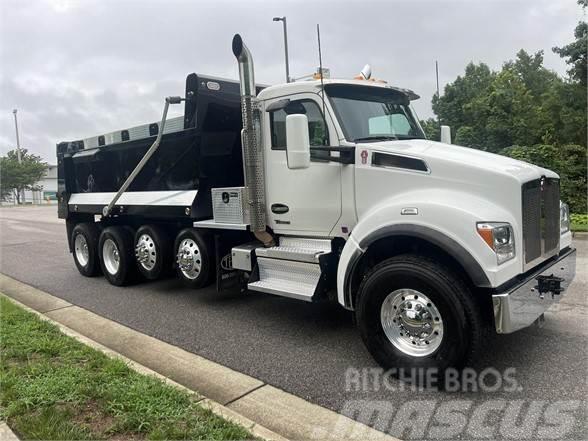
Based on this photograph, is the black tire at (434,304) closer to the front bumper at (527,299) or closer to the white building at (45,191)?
the front bumper at (527,299)

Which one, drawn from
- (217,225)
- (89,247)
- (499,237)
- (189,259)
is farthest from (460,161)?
(89,247)

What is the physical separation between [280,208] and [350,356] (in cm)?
175

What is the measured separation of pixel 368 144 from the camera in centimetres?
460

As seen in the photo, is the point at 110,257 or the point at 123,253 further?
the point at 110,257

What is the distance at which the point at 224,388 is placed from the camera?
3.96m

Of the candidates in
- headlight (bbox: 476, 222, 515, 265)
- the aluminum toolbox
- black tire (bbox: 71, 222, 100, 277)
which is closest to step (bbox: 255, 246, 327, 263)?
the aluminum toolbox

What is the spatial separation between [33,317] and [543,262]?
5.50 metres

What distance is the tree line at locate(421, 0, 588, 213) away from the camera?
17.6 meters

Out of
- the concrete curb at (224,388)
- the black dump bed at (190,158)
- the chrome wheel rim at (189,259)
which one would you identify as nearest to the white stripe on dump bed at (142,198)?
the black dump bed at (190,158)

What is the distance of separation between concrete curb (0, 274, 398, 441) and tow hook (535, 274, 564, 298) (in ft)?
5.85

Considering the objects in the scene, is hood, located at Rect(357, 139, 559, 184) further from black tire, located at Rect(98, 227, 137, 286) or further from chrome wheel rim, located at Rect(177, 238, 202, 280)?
black tire, located at Rect(98, 227, 137, 286)

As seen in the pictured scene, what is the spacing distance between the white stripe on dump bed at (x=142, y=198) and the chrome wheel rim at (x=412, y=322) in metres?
3.20

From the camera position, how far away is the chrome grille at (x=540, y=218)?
12.9 feet

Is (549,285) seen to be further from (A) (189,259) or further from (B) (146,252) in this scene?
(B) (146,252)
